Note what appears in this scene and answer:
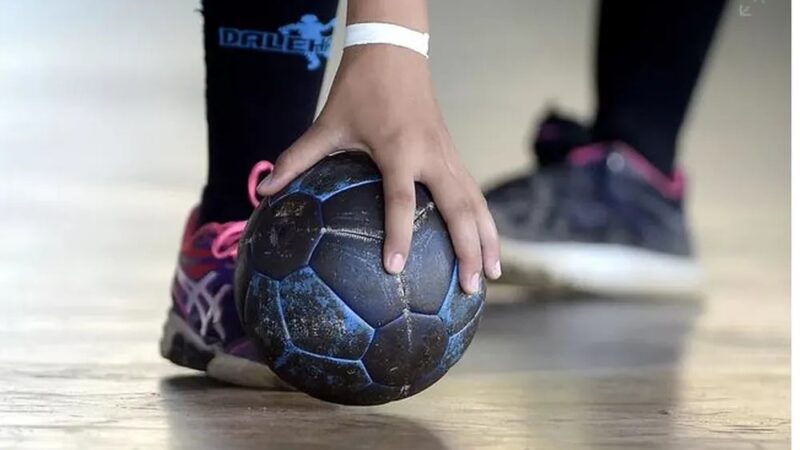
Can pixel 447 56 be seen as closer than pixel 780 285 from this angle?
No

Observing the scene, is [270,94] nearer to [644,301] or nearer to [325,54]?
[325,54]

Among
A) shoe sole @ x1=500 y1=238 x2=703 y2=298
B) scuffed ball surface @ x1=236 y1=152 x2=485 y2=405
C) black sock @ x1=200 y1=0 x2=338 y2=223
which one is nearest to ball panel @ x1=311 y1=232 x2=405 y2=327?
scuffed ball surface @ x1=236 y1=152 x2=485 y2=405

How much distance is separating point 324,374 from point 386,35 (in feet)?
0.94

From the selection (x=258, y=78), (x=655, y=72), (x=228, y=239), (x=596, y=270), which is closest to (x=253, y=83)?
(x=258, y=78)

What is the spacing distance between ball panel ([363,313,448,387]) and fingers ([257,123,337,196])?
0.16m

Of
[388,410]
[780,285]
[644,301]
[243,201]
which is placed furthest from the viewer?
[780,285]

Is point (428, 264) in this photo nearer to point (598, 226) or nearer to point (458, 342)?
point (458, 342)

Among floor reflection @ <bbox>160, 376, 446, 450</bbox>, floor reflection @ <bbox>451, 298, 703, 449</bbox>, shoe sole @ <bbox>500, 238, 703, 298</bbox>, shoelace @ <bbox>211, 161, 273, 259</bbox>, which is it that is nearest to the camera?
floor reflection @ <bbox>160, 376, 446, 450</bbox>

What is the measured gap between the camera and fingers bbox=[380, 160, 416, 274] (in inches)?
Answer: 42.3

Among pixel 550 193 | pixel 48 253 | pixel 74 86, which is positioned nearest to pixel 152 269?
pixel 48 253

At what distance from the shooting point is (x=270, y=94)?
1.43 meters

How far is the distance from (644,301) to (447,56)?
75.4 inches

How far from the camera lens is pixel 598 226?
212cm

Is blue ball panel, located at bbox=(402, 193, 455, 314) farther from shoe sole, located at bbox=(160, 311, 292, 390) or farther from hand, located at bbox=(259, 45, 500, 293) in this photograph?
shoe sole, located at bbox=(160, 311, 292, 390)
